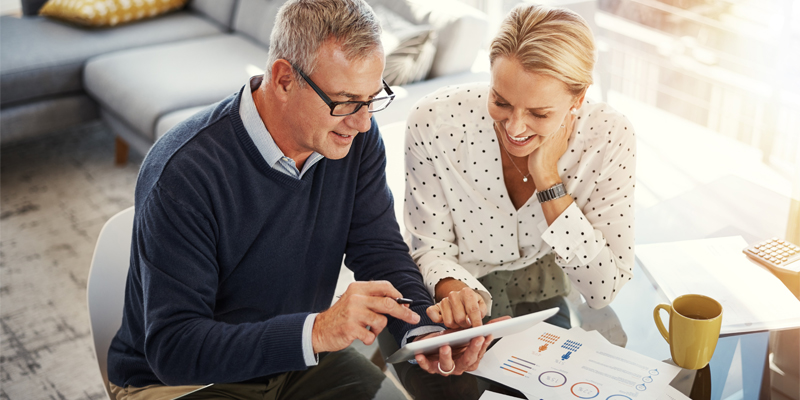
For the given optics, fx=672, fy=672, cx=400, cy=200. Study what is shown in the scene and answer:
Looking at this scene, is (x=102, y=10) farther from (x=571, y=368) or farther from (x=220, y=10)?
(x=571, y=368)

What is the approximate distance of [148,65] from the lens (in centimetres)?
316

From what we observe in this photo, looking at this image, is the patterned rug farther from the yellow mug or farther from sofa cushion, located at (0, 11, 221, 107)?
the yellow mug

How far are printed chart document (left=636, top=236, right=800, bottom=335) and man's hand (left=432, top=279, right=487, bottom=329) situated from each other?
40 centimetres

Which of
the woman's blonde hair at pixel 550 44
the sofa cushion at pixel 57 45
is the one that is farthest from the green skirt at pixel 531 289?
the sofa cushion at pixel 57 45

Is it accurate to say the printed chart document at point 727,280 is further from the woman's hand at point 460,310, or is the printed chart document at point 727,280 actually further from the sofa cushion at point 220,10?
the sofa cushion at point 220,10

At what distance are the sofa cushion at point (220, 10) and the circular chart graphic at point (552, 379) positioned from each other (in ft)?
10.3

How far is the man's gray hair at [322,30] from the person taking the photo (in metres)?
1.11

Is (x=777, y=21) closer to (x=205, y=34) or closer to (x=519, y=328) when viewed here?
(x=519, y=328)

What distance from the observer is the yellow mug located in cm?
106

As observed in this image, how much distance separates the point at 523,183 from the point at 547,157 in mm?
108

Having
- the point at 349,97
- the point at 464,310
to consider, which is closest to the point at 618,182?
the point at 464,310

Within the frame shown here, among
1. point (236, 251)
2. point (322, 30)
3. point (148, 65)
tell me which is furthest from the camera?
point (148, 65)

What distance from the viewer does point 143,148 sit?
2.97m

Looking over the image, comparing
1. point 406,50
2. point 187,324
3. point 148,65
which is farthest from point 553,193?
point 148,65
